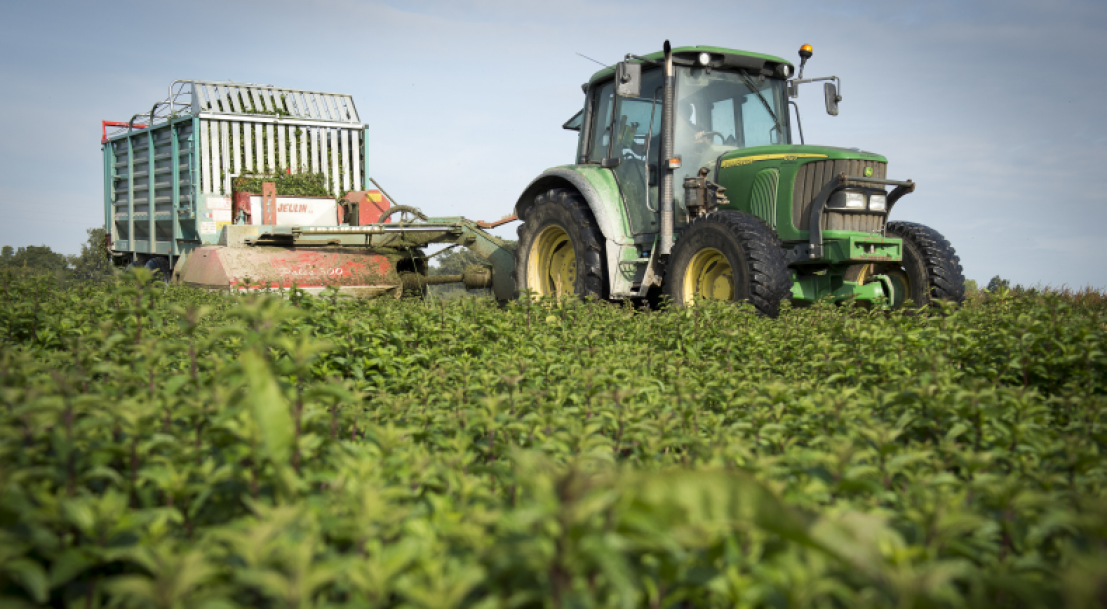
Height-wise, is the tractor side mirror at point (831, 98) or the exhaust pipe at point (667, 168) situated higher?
the tractor side mirror at point (831, 98)

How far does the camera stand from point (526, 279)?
8.79m

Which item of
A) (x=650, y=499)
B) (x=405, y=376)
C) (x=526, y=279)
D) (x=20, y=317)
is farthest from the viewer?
(x=526, y=279)

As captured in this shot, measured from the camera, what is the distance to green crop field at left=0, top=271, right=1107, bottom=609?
129 centimetres

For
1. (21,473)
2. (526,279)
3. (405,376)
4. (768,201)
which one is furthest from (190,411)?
(526,279)

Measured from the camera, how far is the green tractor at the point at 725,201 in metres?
6.47

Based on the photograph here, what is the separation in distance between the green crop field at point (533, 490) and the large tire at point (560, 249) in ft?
12.5

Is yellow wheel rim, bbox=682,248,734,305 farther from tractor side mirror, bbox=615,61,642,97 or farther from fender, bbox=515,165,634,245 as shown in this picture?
tractor side mirror, bbox=615,61,642,97

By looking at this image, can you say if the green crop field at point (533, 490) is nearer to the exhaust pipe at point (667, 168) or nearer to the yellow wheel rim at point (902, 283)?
the exhaust pipe at point (667, 168)

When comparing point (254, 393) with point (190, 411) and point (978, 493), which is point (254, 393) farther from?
point (978, 493)

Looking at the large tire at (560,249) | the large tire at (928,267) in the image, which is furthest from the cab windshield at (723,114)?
the large tire at (928,267)

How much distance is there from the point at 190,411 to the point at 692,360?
3092 millimetres

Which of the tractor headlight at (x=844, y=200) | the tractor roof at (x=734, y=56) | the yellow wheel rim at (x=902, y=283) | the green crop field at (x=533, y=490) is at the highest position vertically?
the tractor roof at (x=734, y=56)

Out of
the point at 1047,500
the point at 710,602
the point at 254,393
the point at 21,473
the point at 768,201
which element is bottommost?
the point at 710,602

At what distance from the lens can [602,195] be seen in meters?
7.65
